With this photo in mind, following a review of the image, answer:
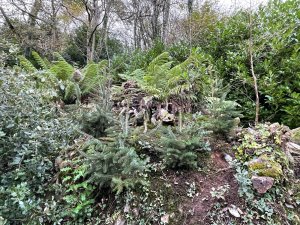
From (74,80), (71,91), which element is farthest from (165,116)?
(74,80)

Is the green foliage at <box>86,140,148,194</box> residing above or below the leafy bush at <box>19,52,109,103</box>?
below

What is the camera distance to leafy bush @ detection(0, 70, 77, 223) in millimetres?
1778

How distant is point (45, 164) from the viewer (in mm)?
2055

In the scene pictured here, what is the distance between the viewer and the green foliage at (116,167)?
5.50 feet

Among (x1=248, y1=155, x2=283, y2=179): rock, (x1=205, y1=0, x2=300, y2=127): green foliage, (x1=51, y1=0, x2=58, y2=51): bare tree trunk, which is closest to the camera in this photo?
(x1=248, y1=155, x2=283, y2=179): rock

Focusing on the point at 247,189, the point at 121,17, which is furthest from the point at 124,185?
the point at 121,17

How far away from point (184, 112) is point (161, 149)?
1018mm

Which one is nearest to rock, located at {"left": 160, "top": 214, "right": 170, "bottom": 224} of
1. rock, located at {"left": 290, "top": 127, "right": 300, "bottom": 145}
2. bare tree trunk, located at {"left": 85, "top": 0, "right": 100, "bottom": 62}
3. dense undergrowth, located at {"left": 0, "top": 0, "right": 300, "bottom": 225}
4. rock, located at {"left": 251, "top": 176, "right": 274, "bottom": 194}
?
dense undergrowth, located at {"left": 0, "top": 0, "right": 300, "bottom": 225}

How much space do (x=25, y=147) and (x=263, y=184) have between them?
6.00 feet

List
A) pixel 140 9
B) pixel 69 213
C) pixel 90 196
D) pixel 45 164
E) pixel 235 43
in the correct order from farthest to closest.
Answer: pixel 140 9
pixel 235 43
pixel 45 164
pixel 90 196
pixel 69 213

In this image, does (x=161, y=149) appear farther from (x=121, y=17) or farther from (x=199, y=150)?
(x=121, y=17)

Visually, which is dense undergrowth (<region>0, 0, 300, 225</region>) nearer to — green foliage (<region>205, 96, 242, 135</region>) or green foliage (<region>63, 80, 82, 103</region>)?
green foliage (<region>205, 96, 242, 135</region>)

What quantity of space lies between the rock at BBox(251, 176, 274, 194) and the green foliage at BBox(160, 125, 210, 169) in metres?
0.45

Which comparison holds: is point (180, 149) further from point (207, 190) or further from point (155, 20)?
point (155, 20)
